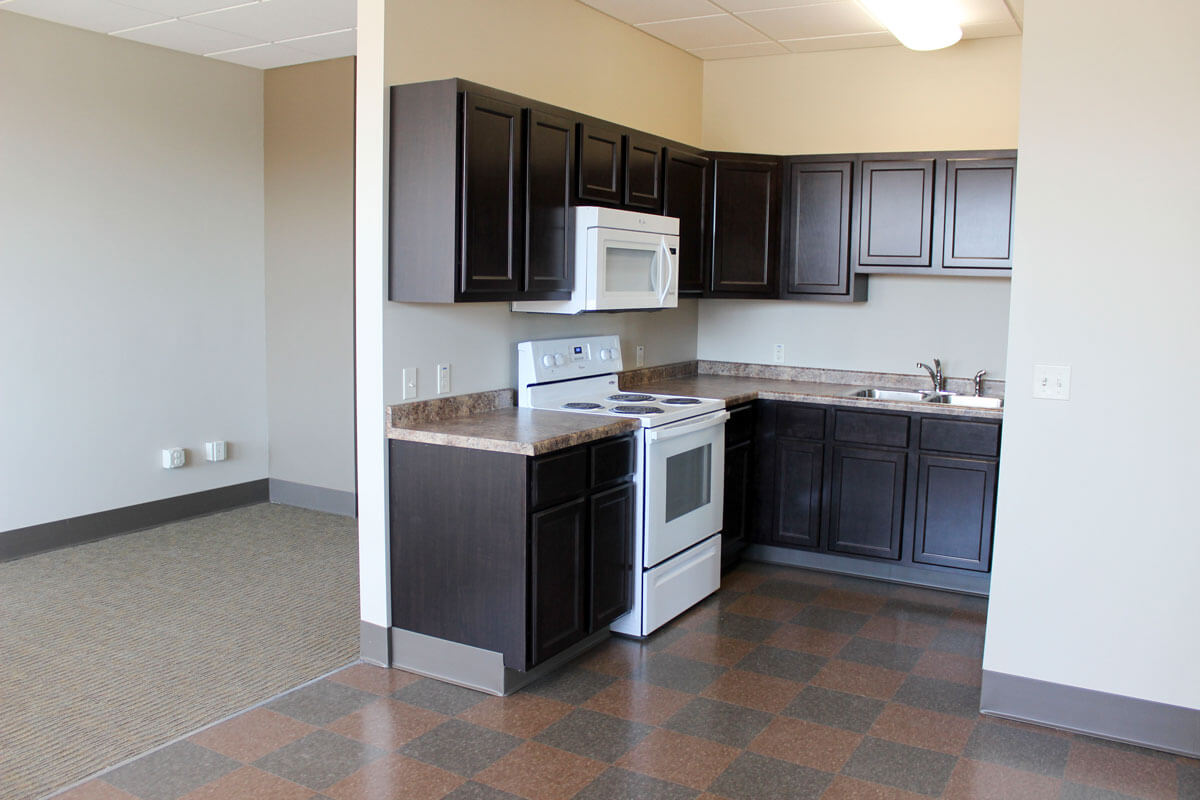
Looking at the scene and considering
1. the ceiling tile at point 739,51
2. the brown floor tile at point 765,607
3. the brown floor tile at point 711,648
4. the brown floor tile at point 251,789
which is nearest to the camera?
the brown floor tile at point 251,789

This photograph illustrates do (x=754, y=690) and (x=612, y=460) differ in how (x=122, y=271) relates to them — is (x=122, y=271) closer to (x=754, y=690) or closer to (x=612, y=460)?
(x=612, y=460)

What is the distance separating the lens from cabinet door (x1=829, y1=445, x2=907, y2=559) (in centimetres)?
471

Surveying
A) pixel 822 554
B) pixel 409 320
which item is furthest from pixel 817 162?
pixel 409 320

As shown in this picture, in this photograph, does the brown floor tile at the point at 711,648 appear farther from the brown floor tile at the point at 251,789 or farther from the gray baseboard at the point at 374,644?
the brown floor tile at the point at 251,789

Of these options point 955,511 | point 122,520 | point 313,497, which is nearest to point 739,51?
point 955,511

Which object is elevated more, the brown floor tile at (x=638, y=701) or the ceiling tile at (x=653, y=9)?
the ceiling tile at (x=653, y=9)

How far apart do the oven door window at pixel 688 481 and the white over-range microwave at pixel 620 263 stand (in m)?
0.70

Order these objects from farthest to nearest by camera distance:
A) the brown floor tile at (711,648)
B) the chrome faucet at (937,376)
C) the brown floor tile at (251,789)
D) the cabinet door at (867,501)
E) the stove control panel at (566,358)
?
1. the chrome faucet at (937,376)
2. the cabinet door at (867,501)
3. the stove control panel at (566,358)
4. the brown floor tile at (711,648)
5. the brown floor tile at (251,789)

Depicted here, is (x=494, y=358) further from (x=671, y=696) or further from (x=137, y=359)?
(x=137, y=359)

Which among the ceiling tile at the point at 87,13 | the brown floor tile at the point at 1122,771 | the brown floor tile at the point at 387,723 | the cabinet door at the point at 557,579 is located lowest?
the brown floor tile at the point at 1122,771

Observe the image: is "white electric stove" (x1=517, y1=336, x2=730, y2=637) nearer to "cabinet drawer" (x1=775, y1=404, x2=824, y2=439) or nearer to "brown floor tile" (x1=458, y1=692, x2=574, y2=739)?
"cabinet drawer" (x1=775, y1=404, x2=824, y2=439)

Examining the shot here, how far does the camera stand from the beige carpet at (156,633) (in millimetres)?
3115

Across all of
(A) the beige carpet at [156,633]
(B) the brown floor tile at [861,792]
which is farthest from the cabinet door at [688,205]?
(B) the brown floor tile at [861,792]

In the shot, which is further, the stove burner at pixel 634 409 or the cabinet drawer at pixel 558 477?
the stove burner at pixel 634 409
